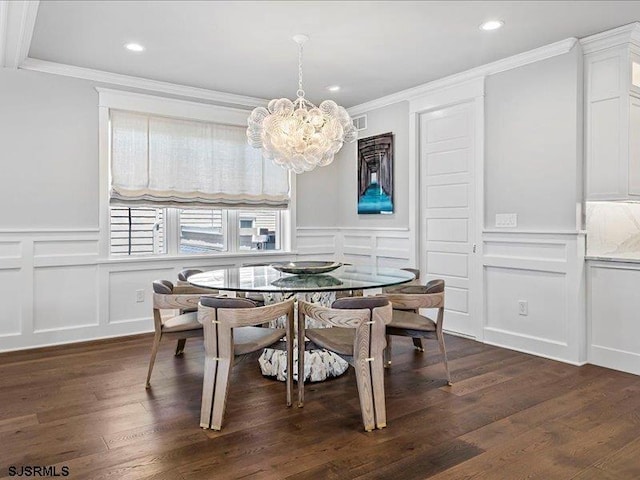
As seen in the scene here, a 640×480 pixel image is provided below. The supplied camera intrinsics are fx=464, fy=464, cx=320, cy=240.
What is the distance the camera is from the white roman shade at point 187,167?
4727 mm

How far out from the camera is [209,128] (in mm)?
5250

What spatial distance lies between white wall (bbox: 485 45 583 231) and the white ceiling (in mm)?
274

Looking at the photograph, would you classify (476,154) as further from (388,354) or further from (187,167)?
(187,167)

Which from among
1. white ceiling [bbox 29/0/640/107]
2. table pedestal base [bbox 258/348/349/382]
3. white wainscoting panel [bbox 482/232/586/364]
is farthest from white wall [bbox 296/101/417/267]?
table pedestal base [bbox 258/348/349/382]

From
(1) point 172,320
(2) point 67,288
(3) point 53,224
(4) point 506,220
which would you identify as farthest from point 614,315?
(3) point 53,224

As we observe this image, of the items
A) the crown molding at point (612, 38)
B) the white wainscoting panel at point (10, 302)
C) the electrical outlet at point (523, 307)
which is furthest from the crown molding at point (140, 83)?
the electrical outlet at point (523, 307)

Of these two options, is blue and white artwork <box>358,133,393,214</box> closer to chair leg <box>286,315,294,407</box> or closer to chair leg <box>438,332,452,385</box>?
chair leg <box>438,332,452,385</box>

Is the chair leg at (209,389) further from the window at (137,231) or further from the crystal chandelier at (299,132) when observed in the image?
the window at (137,231)

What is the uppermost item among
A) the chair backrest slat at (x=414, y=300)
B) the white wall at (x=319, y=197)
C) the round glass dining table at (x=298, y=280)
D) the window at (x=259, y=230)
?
the white wall at (x=319, y=197)

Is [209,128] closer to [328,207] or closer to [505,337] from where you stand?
[328,207]

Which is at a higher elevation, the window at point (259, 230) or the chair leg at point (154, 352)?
the window at point (259, 230)

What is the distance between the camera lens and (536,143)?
13.3ft

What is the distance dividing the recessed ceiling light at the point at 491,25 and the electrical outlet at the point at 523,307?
231 cm

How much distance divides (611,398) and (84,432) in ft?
10.7
